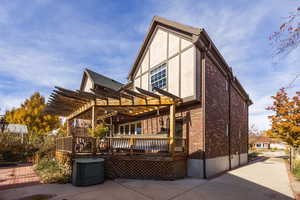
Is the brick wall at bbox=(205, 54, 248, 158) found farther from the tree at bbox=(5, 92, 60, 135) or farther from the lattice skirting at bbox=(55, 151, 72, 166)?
the tree at bbox=(5, 92, 60, 135)

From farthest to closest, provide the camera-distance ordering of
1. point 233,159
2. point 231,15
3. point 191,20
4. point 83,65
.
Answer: point 83,65 < point 233,159 < point 191,20 < point 231,15

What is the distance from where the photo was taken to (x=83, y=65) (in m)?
17.3

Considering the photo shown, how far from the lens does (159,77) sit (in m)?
10.7

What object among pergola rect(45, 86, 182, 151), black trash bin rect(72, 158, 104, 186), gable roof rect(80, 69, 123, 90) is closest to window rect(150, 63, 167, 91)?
pergola rect(45, 86, 182, 151)

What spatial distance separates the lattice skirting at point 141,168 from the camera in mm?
7672

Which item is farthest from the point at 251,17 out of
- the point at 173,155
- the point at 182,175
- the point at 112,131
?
the point at 112,131

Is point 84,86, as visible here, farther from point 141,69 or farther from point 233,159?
point 233,159

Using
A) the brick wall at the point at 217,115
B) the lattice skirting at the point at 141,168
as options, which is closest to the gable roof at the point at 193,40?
the brick wall at the point at 217,115

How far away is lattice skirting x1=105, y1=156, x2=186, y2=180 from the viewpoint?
767cm

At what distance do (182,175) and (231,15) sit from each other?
770 centimetres

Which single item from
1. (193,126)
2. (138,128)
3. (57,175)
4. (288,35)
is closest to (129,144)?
(57,175)

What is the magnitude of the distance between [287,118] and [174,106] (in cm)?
1048

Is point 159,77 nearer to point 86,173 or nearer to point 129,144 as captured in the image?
point 129,144

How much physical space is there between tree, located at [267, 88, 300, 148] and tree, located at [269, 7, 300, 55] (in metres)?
11.1
